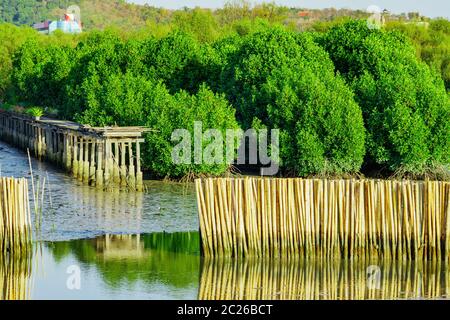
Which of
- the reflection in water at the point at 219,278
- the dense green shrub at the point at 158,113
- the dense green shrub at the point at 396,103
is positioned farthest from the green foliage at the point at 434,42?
the reflection in water at the point at 219,278

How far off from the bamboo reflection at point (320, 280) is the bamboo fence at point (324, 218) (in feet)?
0.92

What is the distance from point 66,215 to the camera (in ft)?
124

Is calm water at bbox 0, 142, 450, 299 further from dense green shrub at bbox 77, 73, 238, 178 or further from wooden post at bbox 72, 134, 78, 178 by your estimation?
wooden post at bbox 72, 134, 78, 178

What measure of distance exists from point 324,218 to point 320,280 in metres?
1.50

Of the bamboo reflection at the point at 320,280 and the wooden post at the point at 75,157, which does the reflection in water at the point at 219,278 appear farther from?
the wooden post at the point at 75,157

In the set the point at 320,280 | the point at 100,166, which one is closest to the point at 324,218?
the point at 320,280

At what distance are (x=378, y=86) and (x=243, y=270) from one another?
29744 millimetres

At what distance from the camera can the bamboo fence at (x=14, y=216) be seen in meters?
27.3

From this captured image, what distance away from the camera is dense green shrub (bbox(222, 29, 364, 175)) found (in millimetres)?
51625

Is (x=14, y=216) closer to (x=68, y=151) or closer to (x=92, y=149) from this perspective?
(x=92, y=149)

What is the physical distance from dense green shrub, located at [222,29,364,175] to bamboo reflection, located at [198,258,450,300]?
23.4 metres
